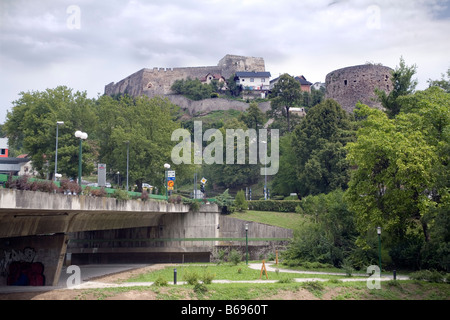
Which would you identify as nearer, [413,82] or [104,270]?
[104,270]

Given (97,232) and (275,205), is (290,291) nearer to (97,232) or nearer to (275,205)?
(97,232)

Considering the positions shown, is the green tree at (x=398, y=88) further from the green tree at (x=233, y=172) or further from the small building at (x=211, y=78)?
the small building at (x=211, y=78)

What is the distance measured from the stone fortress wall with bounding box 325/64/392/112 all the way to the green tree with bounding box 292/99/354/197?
864 inches

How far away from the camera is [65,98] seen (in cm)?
5844

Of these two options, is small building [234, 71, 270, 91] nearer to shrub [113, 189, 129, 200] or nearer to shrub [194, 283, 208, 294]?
shrub [113, 189, 129, 200]

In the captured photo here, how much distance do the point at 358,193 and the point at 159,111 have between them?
28281 millimetres

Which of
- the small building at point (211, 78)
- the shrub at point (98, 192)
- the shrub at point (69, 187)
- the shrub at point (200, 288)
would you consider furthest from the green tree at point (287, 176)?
the small building at point (211, 78)

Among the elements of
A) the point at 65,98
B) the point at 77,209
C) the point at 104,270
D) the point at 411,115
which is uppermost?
the point at 65,98

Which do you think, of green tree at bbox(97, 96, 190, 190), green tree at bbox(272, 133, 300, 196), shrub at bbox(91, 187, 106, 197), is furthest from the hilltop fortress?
shrub at bbox(91, 187, 106, 197)

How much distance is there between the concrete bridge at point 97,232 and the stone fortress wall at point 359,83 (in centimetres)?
3807

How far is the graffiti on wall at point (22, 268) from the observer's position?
32.0 metres

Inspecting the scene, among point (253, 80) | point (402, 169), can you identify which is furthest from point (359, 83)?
point (253, 80)
